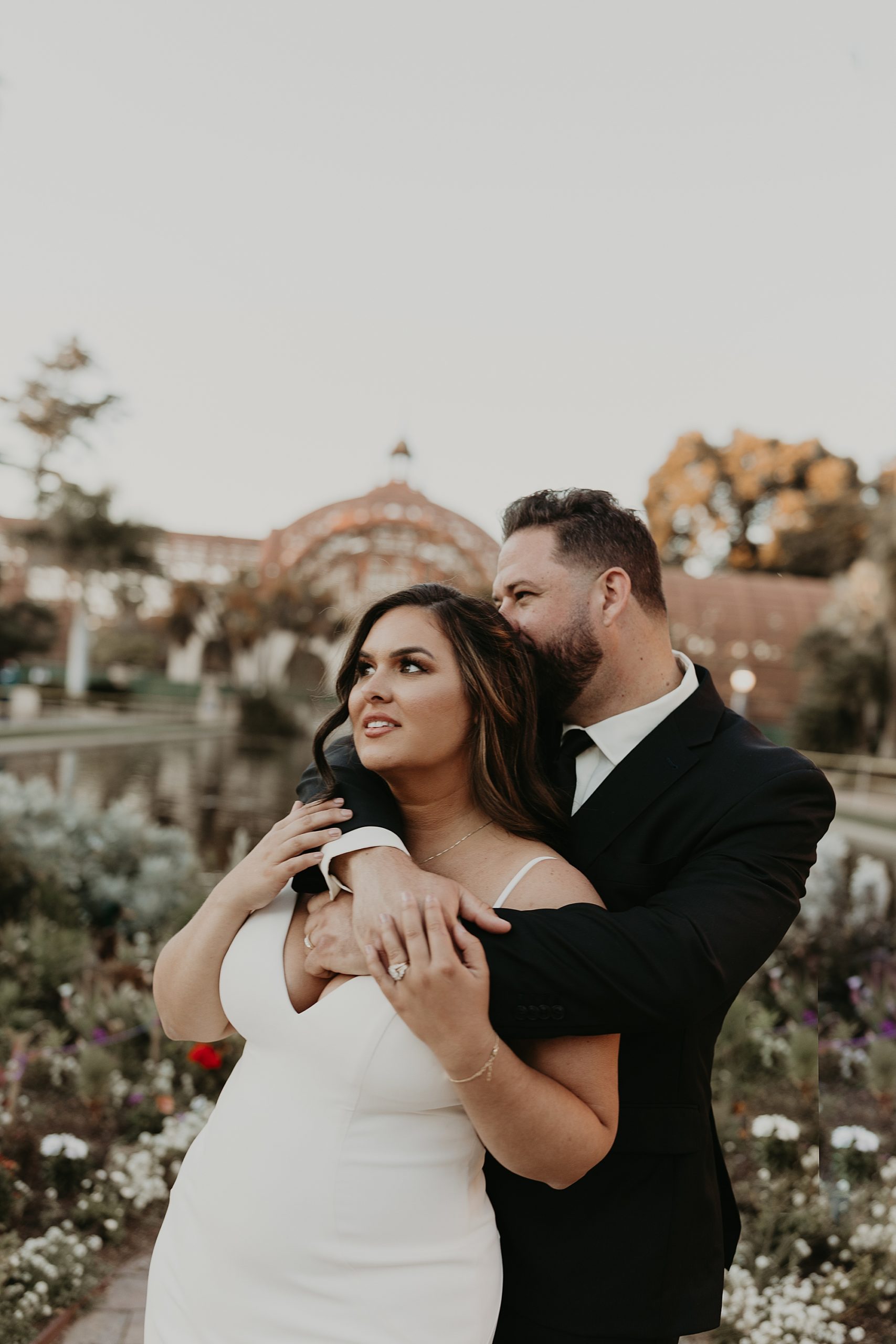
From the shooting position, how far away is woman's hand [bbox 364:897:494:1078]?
48.4 inches

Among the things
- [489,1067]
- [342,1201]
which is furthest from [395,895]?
[342,1201]

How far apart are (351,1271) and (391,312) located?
509 centimetres

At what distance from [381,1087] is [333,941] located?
20cm

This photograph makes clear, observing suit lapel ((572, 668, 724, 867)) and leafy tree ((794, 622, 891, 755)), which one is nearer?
suit lapel ((572, 668, 724, 867))

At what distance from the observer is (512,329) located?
5.59 m

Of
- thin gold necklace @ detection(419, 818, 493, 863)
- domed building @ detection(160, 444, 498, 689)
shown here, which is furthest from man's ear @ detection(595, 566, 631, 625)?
domed building @ detection(160, 444, 498, 689)

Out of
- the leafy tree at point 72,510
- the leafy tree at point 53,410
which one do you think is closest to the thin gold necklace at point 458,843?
the leafy tree at point 72,510

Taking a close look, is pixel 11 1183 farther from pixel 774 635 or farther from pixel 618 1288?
pixel 774 635

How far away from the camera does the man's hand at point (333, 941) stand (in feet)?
4.62

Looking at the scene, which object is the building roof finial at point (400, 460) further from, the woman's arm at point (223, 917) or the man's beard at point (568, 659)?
the woman's arm at point (223, 917)

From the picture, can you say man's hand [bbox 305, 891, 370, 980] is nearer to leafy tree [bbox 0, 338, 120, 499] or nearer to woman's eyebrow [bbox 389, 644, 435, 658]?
woman's eyebrow [bbox 389, 644, 435, 658]

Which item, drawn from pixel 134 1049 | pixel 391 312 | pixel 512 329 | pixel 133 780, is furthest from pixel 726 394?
pixel 134 1049

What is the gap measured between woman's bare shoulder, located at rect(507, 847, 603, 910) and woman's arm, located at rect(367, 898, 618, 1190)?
0.64 ft

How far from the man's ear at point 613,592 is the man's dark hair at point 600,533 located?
0.02 metres
